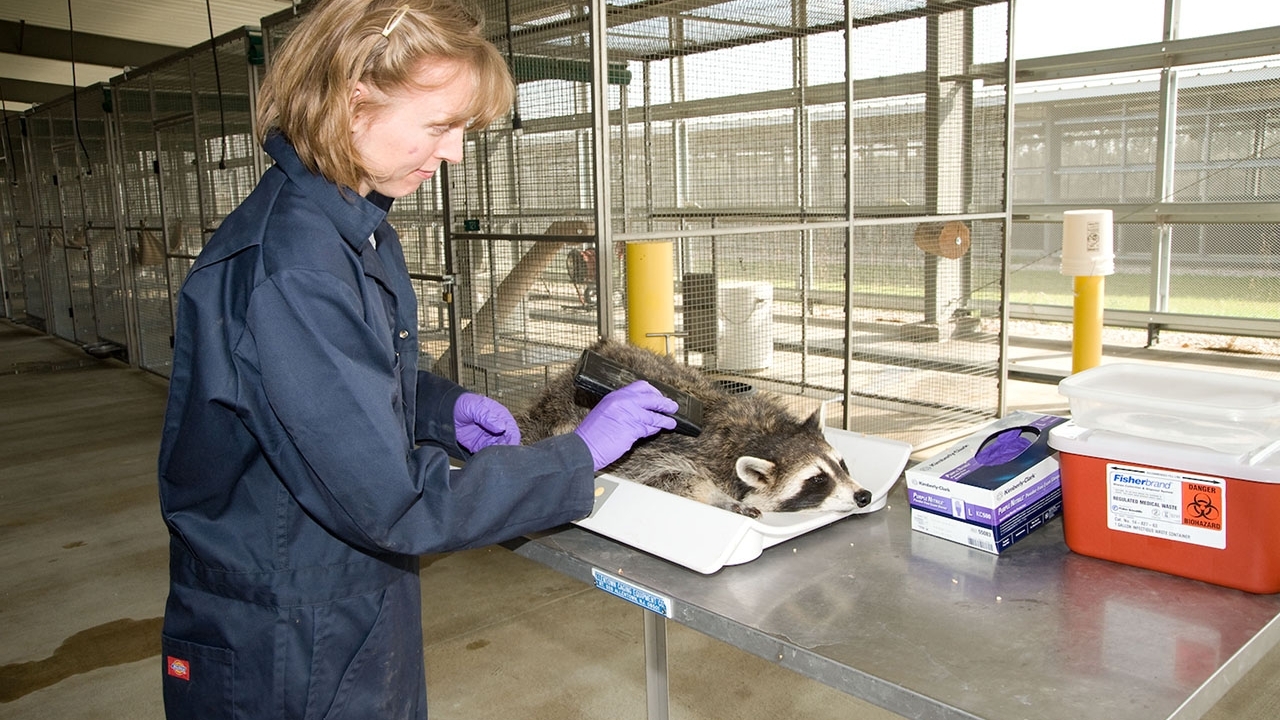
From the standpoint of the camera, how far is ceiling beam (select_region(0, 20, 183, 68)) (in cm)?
1084

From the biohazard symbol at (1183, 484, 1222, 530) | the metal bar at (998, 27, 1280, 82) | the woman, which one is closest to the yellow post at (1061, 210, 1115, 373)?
the metal bar at (998, 27, 1280, 82)

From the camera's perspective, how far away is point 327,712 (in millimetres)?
1659

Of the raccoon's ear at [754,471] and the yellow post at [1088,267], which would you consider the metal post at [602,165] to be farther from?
the yellow post at [1088,267]

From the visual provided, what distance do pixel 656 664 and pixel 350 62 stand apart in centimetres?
193

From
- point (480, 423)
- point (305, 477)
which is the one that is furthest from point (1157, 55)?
point (305, 477)

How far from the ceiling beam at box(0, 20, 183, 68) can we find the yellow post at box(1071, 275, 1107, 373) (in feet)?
33.0

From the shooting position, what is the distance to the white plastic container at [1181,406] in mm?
1689

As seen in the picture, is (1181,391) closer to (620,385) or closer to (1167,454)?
(1167,454)

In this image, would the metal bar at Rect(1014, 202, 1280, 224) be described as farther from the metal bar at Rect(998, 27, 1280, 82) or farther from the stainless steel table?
the stainless steel table

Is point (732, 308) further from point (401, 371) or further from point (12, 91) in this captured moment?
point (12, 91)

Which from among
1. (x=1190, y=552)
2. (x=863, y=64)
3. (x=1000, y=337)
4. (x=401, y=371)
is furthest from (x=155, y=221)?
(x=1190, y=552)

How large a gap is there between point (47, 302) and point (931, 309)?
43.6 ft

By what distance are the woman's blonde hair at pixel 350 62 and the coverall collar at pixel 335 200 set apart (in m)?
0.02

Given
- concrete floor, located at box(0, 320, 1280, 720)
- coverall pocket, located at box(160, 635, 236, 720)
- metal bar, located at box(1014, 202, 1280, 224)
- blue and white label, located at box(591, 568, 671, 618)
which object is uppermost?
metal bar, located at box(1014, 202, 1280, 224)
